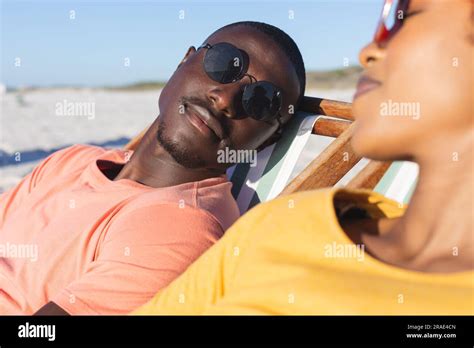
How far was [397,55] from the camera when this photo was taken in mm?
1261

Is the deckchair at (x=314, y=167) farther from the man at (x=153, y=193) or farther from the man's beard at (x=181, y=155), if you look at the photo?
the man's beard at (x=181, y=155)

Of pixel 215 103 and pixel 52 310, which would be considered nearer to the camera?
pixel 52 310

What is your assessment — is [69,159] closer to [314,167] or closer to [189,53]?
[189,53]

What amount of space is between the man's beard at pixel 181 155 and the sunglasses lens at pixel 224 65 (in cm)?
26

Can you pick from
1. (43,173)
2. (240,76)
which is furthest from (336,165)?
(43,173)

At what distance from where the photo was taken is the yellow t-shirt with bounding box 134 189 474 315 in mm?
1141

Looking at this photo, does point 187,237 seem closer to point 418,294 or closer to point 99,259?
point 99,259

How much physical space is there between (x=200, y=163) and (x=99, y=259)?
25.2 inches

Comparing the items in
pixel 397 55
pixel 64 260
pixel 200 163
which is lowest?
pixel 64 260

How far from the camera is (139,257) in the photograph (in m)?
1.97

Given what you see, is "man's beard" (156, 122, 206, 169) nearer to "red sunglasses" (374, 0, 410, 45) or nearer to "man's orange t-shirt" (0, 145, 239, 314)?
"man's orange t-shirt" (0, 145, 239, 314)

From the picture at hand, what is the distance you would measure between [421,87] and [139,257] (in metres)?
0.99
